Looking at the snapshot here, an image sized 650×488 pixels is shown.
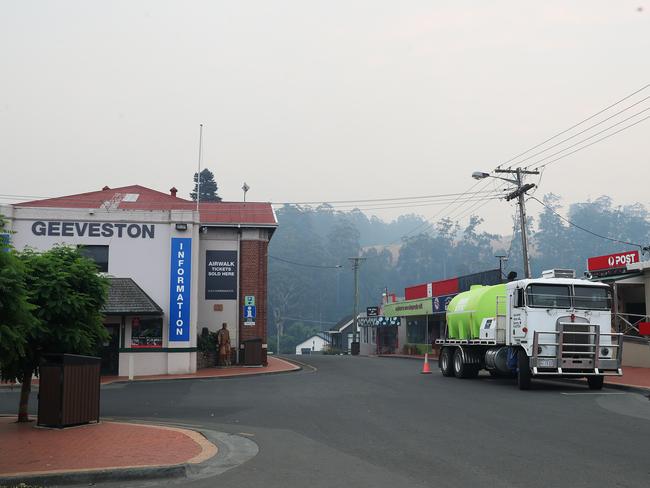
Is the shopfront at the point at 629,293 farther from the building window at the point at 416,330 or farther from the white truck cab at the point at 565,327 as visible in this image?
the building window at the point at 416,330

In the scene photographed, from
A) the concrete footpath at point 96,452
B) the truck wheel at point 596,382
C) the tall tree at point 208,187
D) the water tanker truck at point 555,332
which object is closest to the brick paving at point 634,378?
the truck wheel at point 596,382

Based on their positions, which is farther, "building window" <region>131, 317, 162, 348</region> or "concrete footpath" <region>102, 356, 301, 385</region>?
"building window" <region>131, 317, 162, 348</region>

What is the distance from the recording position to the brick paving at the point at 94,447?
884 centimetres

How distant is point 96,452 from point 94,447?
473 mm

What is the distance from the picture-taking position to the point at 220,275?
108 feet

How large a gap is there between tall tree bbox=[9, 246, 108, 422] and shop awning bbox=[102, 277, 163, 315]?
13.5 m

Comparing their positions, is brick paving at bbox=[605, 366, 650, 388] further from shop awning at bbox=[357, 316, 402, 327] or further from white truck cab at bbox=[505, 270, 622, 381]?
shop awning at bbox=[357, 316, 402, 327]

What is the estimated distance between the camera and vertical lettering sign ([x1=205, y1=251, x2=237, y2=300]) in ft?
108

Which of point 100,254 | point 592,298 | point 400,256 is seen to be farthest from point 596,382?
point 400,256

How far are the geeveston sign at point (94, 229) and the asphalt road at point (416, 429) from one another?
836 cm

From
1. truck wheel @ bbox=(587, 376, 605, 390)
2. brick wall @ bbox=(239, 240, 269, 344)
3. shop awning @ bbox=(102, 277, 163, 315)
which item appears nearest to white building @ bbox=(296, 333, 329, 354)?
brick wall @ bbox=(239, 240, 269, 344)

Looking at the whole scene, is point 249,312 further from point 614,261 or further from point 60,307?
point 60,307

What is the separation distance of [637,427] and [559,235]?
15802 cm

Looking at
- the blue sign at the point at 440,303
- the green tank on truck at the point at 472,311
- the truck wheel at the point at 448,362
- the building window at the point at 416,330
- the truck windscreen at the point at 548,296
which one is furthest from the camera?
the building window at the point at 416,330
